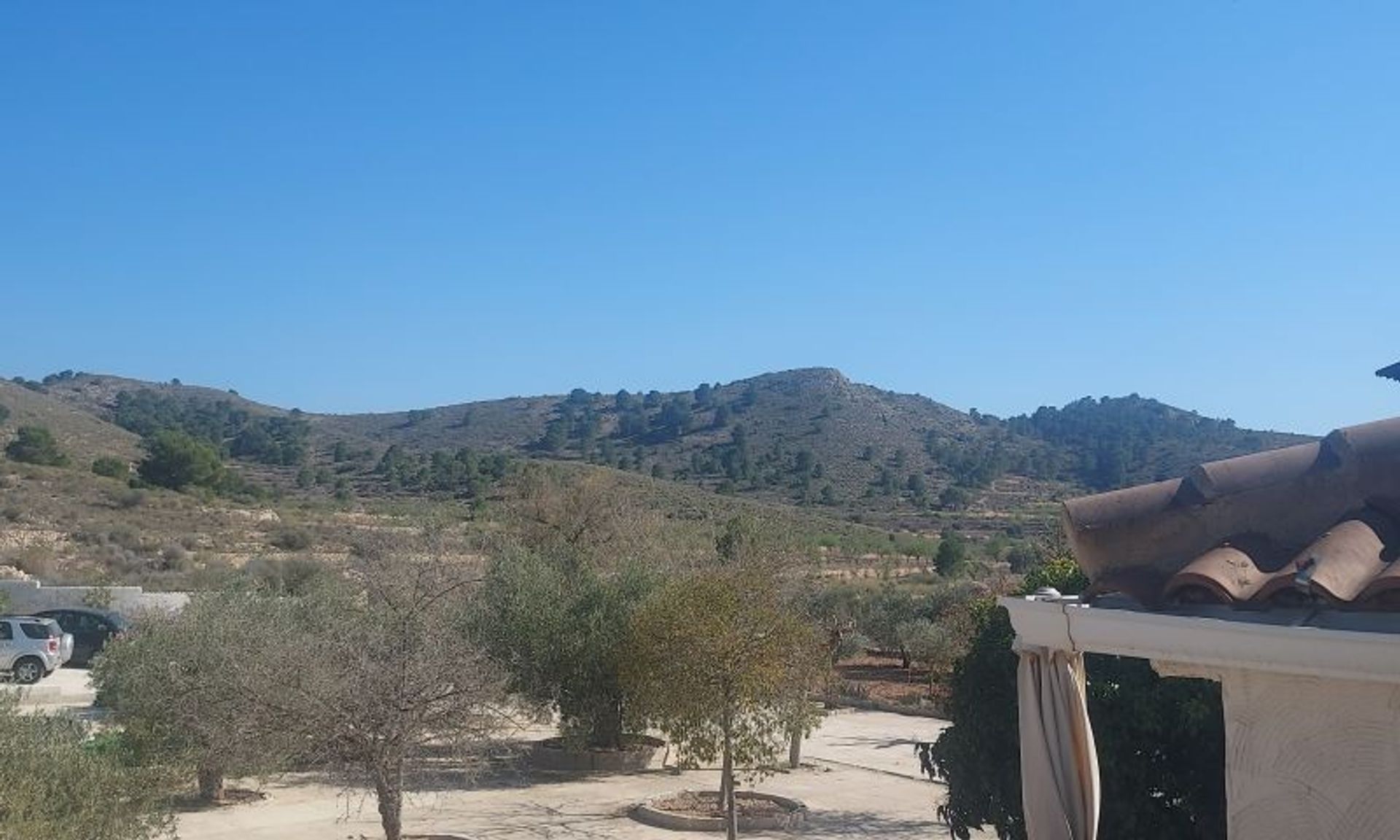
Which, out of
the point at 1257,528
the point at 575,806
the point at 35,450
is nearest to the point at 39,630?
the point at 575,806

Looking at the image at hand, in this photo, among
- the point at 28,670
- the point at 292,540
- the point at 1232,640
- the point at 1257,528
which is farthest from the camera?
the point at 292,540

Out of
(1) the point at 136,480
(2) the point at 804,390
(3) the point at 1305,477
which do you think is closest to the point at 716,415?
(2) the point at 804,390

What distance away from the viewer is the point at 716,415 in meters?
94.6

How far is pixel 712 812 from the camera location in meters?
16.6

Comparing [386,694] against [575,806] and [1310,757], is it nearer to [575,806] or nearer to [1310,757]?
[575,806]

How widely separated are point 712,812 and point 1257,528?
1297 centimetres

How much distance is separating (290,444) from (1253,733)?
83.0m

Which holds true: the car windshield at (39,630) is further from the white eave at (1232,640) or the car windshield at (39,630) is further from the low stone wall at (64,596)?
the white eave at (1232,640)

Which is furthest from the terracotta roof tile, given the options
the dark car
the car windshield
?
the dark car

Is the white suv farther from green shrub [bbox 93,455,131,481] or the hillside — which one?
green shrub [bbox 93,455,131,481]

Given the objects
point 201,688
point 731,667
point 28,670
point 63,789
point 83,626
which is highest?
point 731,667

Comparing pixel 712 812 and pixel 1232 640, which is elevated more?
pixel 1232 640

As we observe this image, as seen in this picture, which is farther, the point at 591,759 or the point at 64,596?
the point at 64,596

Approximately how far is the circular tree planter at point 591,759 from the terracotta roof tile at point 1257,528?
53.5 ft
